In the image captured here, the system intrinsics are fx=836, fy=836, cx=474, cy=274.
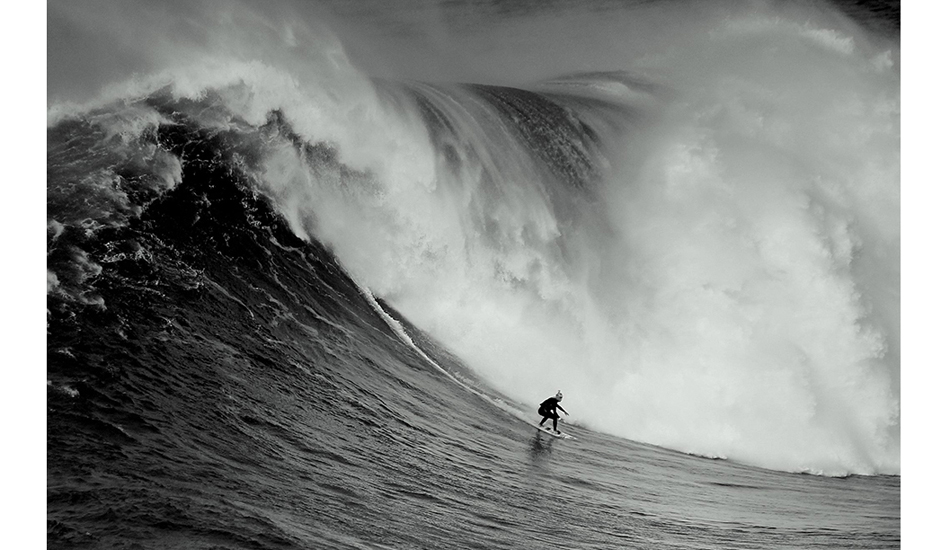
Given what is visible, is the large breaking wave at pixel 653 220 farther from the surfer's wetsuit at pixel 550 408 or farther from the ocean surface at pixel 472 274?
the surfer's wetsuit at pixel 550 408

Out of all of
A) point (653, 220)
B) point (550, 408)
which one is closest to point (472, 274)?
point (550, 408)

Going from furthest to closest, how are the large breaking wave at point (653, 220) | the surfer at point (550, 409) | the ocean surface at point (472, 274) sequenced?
the large breaking wave at point (653, 220) → the surfer at point (550, 409) → the ocean surface at point (472, 274)

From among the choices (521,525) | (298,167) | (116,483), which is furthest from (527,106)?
(116,483)

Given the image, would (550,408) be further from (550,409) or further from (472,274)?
(472,274)

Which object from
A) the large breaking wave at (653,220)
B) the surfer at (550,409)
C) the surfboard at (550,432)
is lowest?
the surfboard at (550,432)

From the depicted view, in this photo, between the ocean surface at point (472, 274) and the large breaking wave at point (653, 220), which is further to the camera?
the large breaking wave at point (653, 220)

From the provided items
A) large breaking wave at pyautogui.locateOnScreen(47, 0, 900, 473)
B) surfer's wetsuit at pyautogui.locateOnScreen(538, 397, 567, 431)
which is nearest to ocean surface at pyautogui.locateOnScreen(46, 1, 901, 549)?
large breaking wave at pyautogui.locateOnScreen(47, 0, 900, 473)

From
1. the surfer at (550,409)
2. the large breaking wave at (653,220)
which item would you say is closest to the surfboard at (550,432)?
the surfer at (550,409)

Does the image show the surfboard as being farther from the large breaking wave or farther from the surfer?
the large breaking wave
